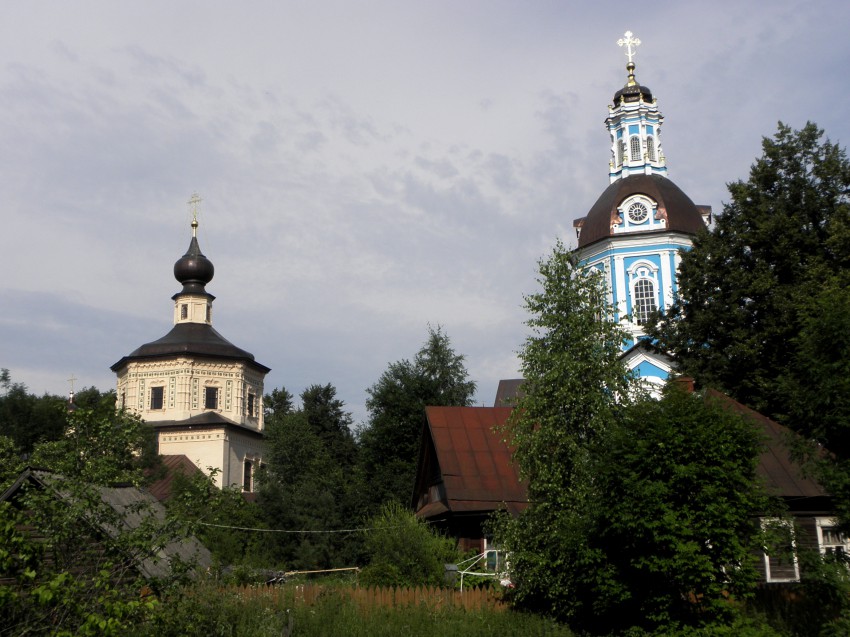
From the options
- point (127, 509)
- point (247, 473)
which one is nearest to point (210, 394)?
point (247, 473)

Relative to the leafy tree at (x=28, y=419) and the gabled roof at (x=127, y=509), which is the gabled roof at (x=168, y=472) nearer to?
the leafy tree at (x=28, y=419)

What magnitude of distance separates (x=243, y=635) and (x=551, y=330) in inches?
332

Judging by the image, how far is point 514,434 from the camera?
18250mm

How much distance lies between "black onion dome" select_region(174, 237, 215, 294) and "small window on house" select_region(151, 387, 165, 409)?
7.27 meters

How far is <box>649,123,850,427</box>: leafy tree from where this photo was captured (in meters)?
25.4

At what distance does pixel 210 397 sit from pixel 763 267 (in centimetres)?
3824

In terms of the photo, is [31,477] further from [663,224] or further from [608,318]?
[663,224]

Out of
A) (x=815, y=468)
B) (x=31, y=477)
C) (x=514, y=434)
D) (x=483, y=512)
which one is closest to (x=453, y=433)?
(x=483, y=512)

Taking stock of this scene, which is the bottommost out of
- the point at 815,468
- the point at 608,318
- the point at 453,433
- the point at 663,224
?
the point at 815,468

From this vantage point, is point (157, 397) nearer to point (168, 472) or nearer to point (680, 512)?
point (168, 472)

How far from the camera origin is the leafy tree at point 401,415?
37.3 meters

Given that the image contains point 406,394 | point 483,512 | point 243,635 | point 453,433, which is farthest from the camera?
point 406,394

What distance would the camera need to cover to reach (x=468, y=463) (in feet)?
78.9

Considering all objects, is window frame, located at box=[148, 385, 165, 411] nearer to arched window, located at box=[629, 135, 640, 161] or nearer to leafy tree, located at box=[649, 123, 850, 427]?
arched window, located at box=[629, 135, 640, 161]
